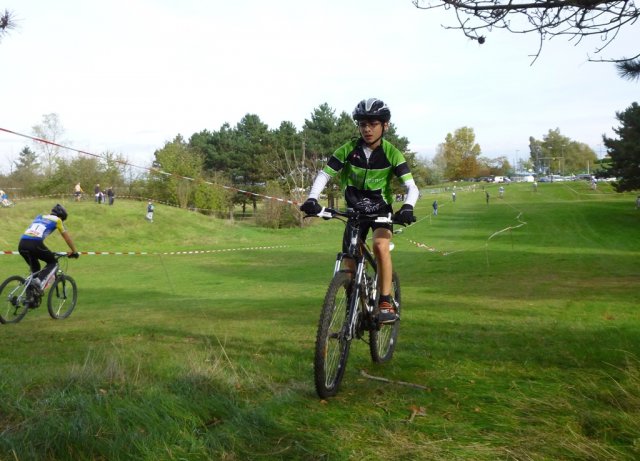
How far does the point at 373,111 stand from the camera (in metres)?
4.91

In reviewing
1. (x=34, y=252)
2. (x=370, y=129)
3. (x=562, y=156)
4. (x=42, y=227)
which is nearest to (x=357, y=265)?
(x=370, y=129)

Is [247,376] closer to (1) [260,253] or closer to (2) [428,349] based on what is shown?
(2) [428,349]

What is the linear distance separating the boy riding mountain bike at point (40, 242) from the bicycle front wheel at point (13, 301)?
0.25m

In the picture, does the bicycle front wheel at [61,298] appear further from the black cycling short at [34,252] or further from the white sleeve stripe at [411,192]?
the white sleeve stripe at [411,192]

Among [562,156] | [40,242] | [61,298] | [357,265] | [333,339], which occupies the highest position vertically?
[562,156]

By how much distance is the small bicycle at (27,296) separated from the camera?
10.1 meters

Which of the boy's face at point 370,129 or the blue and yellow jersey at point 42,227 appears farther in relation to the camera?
the blue and yellow jersey at point 42,227

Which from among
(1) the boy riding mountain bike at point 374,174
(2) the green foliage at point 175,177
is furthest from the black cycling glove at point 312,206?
(2) the green foliage at point 175,177

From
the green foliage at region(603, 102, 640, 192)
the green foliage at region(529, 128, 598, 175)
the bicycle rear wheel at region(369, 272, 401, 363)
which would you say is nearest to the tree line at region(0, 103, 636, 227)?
the green foliage at region(603, 102, 640, 192)

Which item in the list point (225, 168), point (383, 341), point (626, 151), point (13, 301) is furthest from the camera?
point (225, 168)

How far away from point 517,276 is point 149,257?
19648mm

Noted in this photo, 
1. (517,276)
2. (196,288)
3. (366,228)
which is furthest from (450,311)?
(196,288)

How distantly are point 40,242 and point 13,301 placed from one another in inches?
41.8

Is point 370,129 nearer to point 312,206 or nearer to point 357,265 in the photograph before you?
point 312,206
